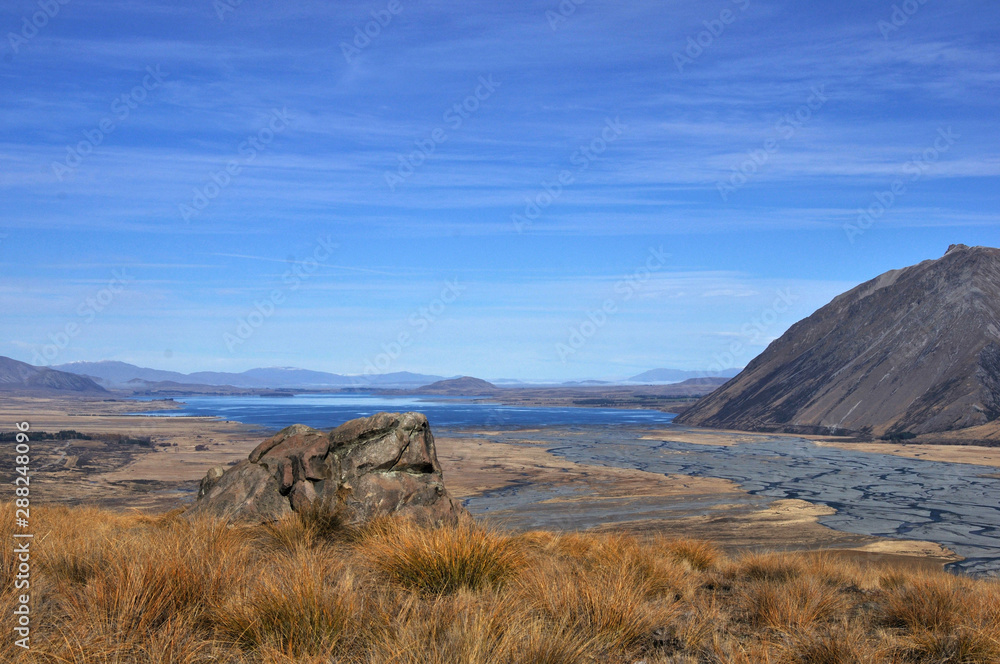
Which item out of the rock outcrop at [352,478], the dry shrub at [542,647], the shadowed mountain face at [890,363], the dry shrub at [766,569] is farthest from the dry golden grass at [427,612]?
the shadowed mountain face at [890,363]

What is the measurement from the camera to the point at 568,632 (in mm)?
5133

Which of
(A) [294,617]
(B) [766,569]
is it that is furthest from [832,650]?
(B) [766,569]

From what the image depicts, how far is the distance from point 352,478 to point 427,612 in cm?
754

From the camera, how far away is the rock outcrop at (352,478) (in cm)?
1258

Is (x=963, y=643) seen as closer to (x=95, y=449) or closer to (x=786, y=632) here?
(x=786, y=632)

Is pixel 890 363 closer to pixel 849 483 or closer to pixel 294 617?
pixel 849 483

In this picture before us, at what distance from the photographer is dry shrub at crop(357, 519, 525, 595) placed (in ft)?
22.3

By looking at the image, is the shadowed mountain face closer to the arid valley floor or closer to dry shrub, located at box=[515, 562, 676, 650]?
the arid valley floor

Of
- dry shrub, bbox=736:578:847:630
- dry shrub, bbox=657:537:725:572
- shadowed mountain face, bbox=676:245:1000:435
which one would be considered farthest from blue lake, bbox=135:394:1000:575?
dry shrub, bbox=736:578:847:630

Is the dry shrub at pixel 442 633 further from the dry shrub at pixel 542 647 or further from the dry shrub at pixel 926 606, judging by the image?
the dry shrub at pixel 926 606

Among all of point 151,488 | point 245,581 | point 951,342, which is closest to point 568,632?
point 245,581

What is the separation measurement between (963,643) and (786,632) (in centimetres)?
139

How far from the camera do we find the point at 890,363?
99000 mm

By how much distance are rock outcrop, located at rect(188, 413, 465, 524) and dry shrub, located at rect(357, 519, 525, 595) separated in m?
4.58
